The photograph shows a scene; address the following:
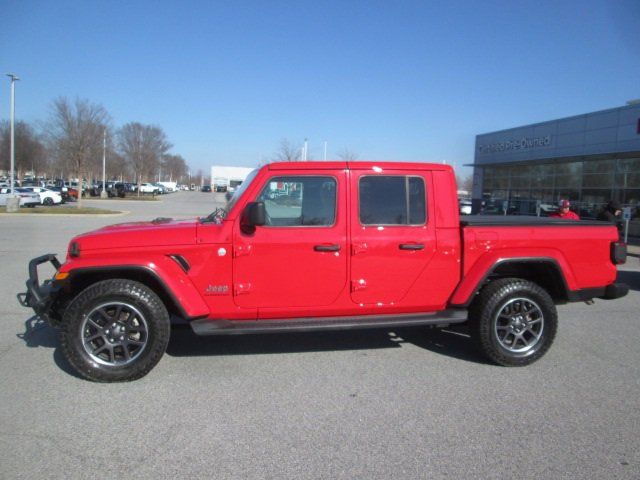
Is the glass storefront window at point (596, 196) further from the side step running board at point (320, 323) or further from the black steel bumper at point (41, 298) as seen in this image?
the black steel bumper at point (41, 298)

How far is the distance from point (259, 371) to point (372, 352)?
47.9 inches

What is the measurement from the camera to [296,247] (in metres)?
4.21

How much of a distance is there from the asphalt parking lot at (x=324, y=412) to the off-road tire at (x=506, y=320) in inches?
6.8

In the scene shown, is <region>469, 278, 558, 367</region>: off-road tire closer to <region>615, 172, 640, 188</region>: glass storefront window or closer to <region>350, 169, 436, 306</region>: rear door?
<region>350, 169, 436, 306</region>: rear door

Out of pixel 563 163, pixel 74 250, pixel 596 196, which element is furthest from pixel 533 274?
pixel 563 163

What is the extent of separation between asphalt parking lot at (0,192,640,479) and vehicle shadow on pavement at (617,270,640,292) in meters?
4.36

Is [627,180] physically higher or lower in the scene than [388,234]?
higher

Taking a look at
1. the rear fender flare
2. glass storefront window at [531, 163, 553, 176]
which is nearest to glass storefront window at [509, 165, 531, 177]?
glass storefront window at [531, 163, 553, 176]

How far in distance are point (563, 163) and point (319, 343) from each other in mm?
23807

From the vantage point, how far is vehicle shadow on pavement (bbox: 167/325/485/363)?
191 inches

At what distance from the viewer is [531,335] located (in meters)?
4.61

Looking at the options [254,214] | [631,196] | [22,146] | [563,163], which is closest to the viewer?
[254,214]

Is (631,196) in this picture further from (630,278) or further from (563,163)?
(630,278)

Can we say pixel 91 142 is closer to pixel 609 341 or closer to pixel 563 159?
pixel 563 159
